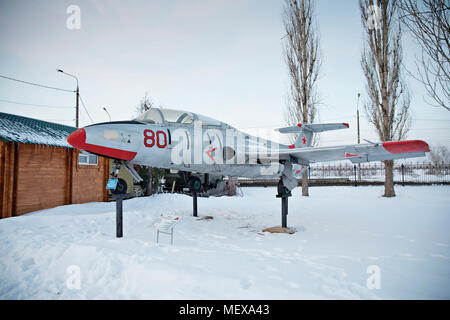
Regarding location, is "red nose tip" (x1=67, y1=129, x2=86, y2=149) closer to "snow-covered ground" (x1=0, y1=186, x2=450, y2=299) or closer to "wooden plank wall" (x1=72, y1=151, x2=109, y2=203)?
→ "snow-covered ground" (x1=0, y1=186, x2=450, y2=299)

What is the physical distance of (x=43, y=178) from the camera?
897cm

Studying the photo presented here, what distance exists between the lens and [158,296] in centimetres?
267

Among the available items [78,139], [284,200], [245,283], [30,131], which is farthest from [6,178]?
[284,200]

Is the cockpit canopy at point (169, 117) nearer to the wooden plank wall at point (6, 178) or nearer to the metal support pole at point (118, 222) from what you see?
the metal support pole at point (118, 222)

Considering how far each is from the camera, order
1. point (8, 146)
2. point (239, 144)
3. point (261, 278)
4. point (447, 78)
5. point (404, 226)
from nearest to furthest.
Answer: point (261, 278) → point (447, 78) → point (404, 226) → point (239, 144) → point (8, 146)

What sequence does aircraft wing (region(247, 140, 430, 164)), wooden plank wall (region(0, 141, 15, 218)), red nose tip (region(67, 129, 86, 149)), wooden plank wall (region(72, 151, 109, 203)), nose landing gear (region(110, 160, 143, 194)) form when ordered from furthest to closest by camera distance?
wooden plank wall (region(72, 151, 109, 203)) → wooden plank wall (region(0, 141, 15, 218)) → nose landing gear (region(110, 160, 143, 194)) → aircraft wing (region(247, 140, 430, 164)) → red nose tip (region(67, 129, 86, 149))

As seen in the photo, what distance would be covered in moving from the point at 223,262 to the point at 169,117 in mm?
3814

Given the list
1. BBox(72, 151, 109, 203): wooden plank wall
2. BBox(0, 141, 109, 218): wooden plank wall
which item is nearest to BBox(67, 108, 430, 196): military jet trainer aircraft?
BBox(0, 141, 109, 218): wooden plank wall

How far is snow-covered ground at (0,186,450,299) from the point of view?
2.81 m

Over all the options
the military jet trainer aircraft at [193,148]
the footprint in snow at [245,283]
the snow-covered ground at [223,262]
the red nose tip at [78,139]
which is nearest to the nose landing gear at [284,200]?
the military jet trainer aircraft at [193,148]

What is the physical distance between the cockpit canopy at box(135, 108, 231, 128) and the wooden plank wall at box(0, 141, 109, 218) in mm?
5861

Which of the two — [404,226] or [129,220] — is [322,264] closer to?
[404,226]
